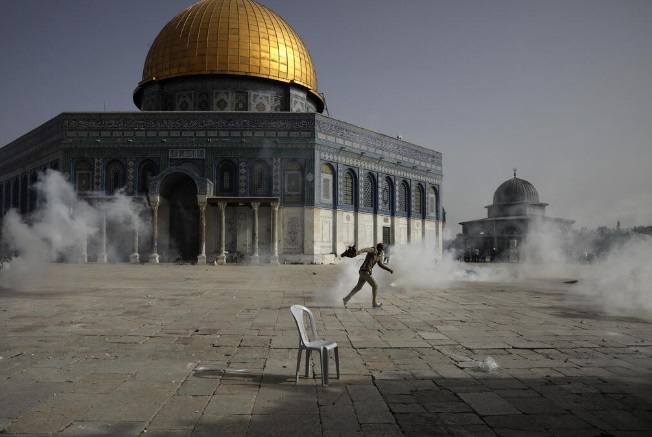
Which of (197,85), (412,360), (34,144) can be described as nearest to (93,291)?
(412,360)

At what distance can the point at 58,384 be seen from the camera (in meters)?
5.02

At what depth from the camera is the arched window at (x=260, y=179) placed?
102 ft

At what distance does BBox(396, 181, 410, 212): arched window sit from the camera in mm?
38156

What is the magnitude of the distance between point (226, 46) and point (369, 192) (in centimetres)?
1362

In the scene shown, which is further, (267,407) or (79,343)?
(79,343)

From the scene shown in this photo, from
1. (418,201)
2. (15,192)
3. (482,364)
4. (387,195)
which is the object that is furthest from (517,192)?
(482,364)

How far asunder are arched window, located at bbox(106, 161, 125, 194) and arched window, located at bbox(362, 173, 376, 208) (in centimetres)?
1546

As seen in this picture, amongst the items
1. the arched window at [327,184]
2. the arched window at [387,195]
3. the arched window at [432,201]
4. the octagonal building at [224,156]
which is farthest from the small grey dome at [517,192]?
the arched window at [327,184]

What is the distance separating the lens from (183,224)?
105 feet

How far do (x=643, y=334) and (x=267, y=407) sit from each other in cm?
642

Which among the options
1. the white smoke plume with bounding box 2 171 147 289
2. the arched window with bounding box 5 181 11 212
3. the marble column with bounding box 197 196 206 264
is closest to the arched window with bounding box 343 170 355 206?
the marble column with bounding box 197 196 206 264

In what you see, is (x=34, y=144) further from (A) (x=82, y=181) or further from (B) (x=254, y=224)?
(B) (x=254, y=224)

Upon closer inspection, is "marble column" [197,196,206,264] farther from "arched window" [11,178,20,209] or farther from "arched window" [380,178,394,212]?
"arched window" [11,178,20,209]

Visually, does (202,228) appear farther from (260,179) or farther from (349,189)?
(349,189)
